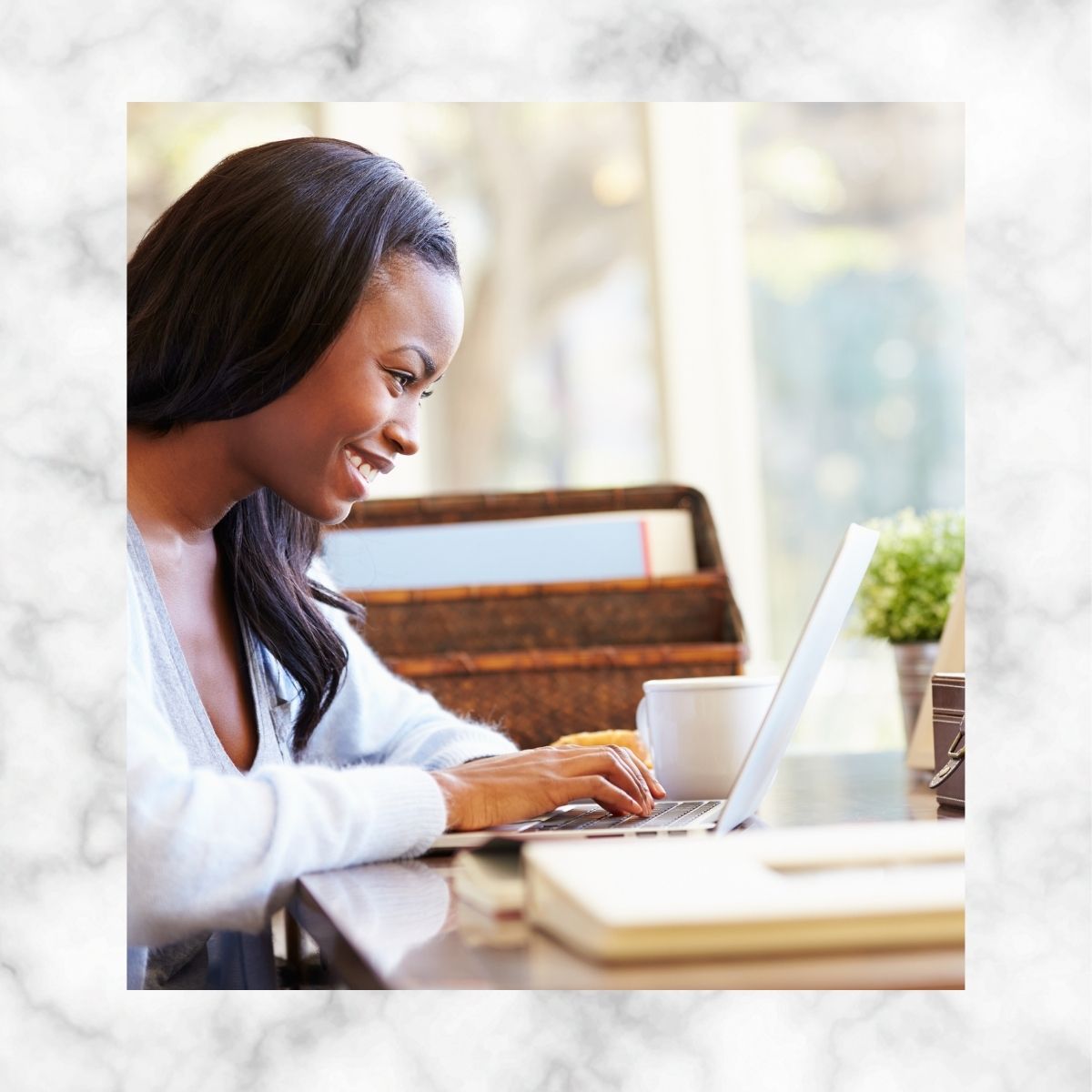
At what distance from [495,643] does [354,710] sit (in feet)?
0.95

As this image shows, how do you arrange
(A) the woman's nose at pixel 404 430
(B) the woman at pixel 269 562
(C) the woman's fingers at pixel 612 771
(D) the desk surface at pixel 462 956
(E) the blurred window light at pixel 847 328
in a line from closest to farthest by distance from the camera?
(D) the desk surface at pixel 462 956 → (B) the woman at pixel 269 562 → (C) the woman's fingers at pixel 612 771 → (A) the woman's nose at pixel 404 430 → (E) the blurred window light at pixel 847 328

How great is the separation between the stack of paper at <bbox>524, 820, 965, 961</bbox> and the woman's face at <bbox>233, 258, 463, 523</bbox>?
0.34m

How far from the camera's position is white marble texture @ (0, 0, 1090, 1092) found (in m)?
0.81

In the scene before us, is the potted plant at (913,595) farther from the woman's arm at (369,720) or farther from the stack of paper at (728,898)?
the stack of paper at (728,898)

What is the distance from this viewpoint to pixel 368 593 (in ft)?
4.26

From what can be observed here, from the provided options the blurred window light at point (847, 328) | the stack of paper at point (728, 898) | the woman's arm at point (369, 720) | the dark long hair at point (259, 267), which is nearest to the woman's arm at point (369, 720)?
the woman's arm at point (369, 720)

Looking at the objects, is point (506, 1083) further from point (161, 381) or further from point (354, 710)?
point (161, 381)

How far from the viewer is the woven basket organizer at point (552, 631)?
3.88 feet

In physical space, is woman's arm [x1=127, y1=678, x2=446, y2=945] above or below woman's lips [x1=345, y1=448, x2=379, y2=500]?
below

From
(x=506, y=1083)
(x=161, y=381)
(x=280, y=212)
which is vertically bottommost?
(x=506, y=1083)

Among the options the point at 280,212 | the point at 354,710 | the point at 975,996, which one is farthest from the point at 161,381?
the point at 975,996

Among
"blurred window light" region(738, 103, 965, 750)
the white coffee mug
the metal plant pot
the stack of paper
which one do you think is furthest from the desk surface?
"blurred window light" region(738, 103, 965, 750)

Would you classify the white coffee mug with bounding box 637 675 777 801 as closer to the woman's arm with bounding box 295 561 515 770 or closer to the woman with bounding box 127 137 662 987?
the woman with bounding box 127 137 662 987

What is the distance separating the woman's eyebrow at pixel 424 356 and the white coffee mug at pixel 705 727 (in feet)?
0.83
